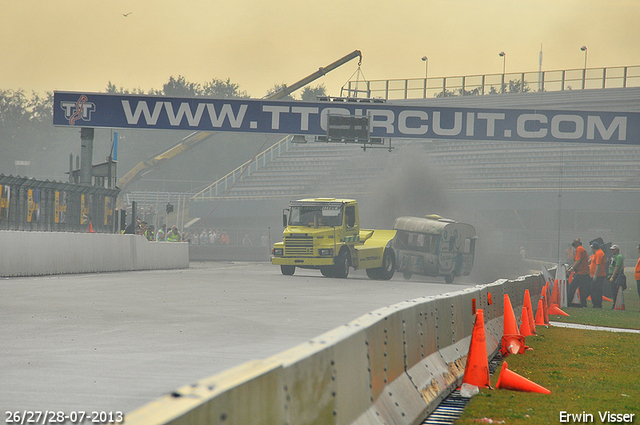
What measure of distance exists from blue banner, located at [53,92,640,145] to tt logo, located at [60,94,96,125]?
0.89m

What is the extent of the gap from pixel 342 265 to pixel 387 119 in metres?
7.25

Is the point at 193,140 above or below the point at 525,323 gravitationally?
above

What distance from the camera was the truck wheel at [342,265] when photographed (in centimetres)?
2755

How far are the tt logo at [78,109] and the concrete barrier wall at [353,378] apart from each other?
23.8 metres

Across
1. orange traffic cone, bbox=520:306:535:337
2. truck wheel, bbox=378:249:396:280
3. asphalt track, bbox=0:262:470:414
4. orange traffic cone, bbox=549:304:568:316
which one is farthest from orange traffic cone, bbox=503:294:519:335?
truck wheel, bbox=378:249:396:280

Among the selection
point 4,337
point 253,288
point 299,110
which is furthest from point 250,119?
point 4,337

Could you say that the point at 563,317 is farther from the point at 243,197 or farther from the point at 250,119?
the point at 243,197

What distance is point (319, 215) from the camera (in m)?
27.7

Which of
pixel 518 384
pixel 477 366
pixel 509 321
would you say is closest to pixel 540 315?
pixel 509 321

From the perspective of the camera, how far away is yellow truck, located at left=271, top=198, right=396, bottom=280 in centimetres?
2733

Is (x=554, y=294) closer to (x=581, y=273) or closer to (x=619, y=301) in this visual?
(x=581, y=273)

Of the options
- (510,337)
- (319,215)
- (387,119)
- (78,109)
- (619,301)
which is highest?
(387,119)

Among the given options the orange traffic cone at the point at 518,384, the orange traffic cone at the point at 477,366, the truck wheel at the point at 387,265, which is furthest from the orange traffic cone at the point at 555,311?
the orange traffic cone at the point at 477,366

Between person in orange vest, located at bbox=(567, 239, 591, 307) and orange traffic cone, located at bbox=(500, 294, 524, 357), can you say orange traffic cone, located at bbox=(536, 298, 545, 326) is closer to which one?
orange traffic cone, located at bbox=(500, 294, 524, 357)
